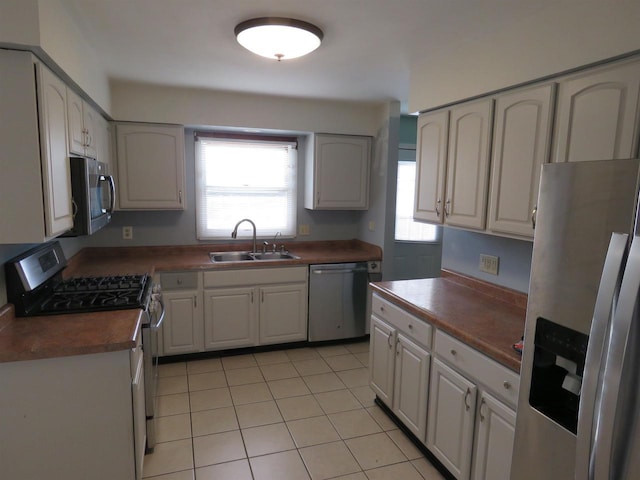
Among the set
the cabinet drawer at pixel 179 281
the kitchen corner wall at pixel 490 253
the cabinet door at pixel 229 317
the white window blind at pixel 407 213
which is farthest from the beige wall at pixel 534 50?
the cabinet drawer at pixel 179 281

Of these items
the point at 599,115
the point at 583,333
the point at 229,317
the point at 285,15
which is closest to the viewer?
the point at 583,333

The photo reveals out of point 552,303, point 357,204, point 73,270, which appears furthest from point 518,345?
point 73,270

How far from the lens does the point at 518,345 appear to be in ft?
5.57

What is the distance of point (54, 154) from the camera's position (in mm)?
1826

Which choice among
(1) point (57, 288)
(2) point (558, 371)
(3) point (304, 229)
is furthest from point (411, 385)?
(3) point (304, 229)

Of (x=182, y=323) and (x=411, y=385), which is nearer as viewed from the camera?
(x=411, y=385)

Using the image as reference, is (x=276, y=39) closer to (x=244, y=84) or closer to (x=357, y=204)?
(x=244, y=84)

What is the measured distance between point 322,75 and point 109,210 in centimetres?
179

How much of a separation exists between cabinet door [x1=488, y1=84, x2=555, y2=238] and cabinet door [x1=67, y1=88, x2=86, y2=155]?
225cm

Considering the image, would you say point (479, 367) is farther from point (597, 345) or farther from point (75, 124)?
point (75, 124)

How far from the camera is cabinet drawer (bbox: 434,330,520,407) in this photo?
1.64m

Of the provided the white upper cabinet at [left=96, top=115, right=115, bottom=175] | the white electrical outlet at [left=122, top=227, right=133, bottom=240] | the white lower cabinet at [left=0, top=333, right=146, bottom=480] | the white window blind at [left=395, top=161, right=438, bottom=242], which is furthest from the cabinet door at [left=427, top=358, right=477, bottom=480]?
the white electrical outlet at [left=122, top=227, right=133, bottom=240]

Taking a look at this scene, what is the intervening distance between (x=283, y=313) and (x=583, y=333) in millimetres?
2862

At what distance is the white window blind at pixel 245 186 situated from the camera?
13.0 feet
